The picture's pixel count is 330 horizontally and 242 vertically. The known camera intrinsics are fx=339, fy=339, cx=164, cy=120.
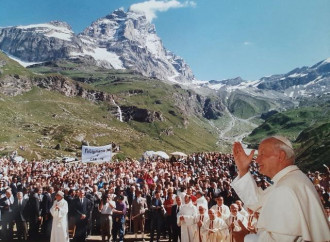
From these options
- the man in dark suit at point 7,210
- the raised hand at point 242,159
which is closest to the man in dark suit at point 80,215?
the man in dark suit at point 7,210

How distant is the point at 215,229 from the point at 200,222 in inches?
30.9

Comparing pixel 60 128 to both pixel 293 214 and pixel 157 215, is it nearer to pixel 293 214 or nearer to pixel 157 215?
pixel 157 215

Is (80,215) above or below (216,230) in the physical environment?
above

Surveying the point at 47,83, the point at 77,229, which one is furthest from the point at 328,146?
the point at 47,83

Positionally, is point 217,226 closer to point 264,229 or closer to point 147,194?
point 147,194

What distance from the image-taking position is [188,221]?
13711 mm

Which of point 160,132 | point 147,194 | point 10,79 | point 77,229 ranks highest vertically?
point 10,79

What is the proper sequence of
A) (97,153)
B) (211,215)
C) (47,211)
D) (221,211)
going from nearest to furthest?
(211,215)
(221,211)
(47,211)
(97,153)

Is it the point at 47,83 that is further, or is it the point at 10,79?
the point at 47,83

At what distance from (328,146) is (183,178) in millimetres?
34198

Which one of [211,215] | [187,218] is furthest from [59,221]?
[211,215]

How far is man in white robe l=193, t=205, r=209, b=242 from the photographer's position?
12.9 meters

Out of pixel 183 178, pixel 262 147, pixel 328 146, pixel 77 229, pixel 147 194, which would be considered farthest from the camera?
pixel 328 146

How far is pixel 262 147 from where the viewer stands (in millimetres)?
3283
